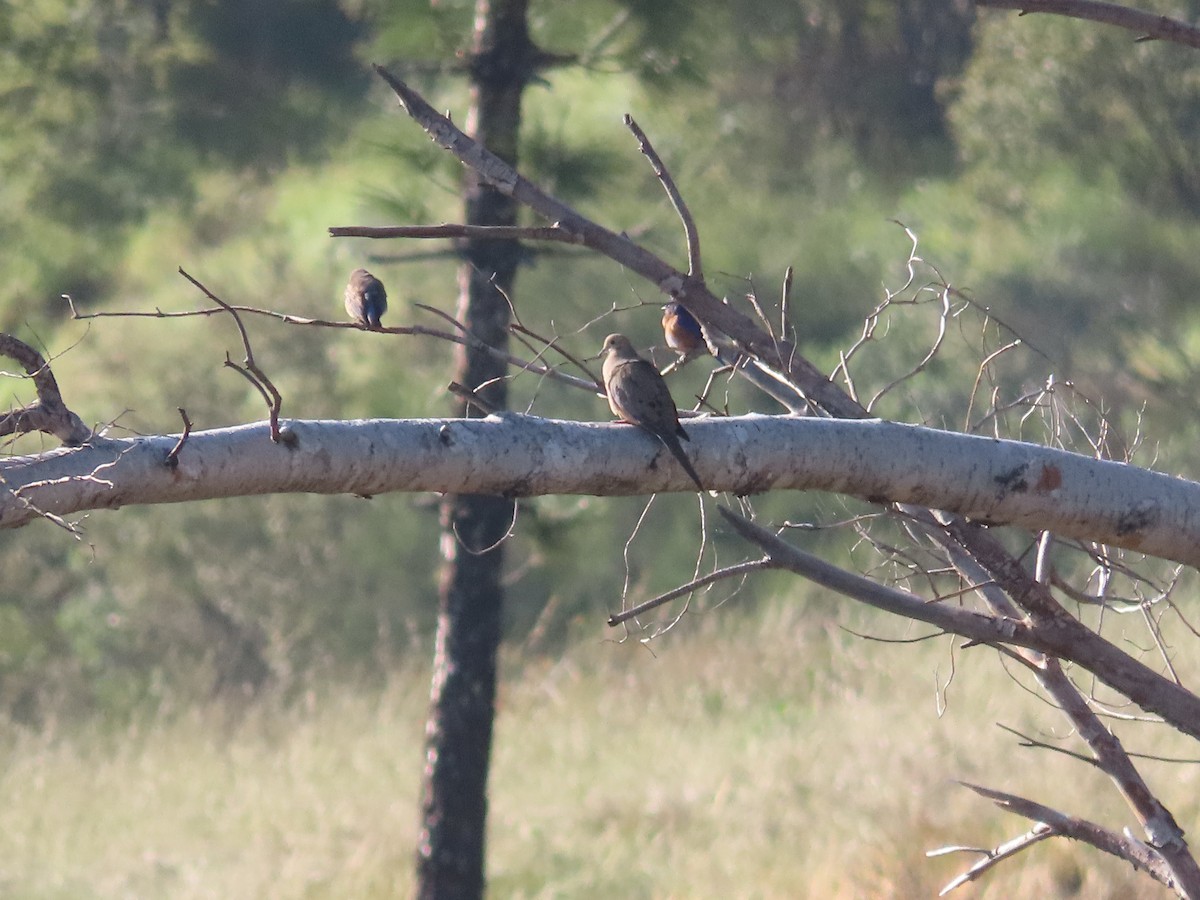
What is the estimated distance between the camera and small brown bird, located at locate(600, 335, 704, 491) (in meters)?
2.48

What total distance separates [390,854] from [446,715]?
59.5 inches

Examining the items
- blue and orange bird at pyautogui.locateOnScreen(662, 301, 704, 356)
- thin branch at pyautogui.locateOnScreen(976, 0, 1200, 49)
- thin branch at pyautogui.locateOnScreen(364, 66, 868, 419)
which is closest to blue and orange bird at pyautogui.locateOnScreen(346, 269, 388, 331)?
blue and orange bird at pyautogui.locateOnScreen(662, 301, 704, 356)

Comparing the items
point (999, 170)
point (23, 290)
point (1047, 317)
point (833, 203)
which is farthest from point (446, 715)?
point (833, 203)

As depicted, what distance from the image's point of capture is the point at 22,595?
452 inches

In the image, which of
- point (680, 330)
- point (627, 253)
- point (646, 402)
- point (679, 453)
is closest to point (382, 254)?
point (680, 330)

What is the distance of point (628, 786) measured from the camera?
27.2ft

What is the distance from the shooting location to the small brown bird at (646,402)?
2480 millimetres

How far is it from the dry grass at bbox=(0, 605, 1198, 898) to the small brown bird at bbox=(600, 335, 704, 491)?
3.57m

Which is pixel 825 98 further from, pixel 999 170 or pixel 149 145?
pixel 149 145

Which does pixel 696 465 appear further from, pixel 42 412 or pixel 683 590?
pixel 42 412

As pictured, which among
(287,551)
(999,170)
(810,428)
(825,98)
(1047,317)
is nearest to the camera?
(810,428)

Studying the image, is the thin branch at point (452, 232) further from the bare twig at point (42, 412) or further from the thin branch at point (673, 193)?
the bare twig at point (42, 412)

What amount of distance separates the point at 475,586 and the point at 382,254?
2.33m

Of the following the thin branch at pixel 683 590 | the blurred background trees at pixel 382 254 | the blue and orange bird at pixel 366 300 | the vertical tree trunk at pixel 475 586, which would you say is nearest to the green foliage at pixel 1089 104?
the blurred background trees at pixel 382 254
